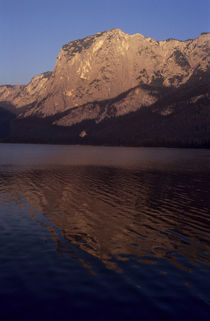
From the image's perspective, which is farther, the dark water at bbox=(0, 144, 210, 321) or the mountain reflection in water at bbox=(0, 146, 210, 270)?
the mountain reflection in water at bbox=(0, 146, 210, 270)

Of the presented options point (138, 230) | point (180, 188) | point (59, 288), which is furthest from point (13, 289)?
point (180, 188)

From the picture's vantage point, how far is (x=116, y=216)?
106ft

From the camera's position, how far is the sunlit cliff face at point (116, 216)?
22516mm

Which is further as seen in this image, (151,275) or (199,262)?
(199,262)

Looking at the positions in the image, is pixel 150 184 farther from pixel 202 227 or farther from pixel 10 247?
pixel 10 247

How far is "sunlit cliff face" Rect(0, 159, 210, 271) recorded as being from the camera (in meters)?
22.5

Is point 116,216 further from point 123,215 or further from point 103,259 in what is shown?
point 103,259

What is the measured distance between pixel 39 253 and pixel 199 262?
34.5 ft

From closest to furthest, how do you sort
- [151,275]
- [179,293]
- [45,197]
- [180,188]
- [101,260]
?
1. [179,293]
2. [151,275]
3. [101,260]
4. [45,197]
5. [180,188]

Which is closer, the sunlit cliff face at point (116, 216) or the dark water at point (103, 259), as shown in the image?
the dark water at point (103, 259)

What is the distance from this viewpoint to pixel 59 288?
640 inches

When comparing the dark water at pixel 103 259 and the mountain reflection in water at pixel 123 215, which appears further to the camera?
the mountain reflection in water at pixel 123 215

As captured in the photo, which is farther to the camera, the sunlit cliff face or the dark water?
the sunlit cliff face

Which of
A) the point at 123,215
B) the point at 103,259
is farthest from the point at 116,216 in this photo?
the point at 103,259
